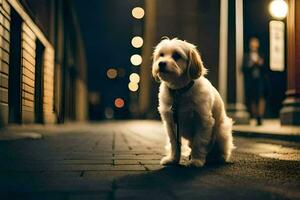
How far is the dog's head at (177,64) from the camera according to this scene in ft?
14.2

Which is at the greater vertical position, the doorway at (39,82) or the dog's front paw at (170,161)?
the doorway at (39,82)

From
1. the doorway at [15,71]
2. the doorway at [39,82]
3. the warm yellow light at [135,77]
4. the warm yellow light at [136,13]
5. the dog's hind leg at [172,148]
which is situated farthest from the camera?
the warm yellow light at [135,77]

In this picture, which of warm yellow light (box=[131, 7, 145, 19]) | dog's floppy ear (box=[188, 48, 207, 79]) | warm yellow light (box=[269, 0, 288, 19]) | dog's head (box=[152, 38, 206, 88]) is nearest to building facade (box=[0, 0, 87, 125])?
dog's head (box=[152, 38, 206, 88])

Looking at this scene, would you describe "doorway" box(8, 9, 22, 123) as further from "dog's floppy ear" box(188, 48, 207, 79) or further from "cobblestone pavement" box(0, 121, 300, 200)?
"dog's floppy ear" box(188, 48, 207, 79)

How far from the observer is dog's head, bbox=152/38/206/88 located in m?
4.32

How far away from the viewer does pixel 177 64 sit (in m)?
4.38

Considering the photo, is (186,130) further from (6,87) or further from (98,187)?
(6,87)

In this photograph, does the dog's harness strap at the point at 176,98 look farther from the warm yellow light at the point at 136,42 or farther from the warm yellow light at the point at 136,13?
the warm yellow light at the point at 136,42

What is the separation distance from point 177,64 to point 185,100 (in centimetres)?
35

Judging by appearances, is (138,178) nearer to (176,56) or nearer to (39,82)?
(176,56)

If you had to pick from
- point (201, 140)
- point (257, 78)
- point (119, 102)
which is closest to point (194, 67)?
point (201, 140)

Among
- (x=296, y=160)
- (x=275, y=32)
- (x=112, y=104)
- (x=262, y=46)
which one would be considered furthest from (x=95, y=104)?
(x=296, y=160)

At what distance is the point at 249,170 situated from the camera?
4293 millimetres

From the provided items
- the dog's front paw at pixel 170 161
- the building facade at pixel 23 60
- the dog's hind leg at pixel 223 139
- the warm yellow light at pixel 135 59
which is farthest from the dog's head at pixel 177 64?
the warm yellow light at pixel 135 59
